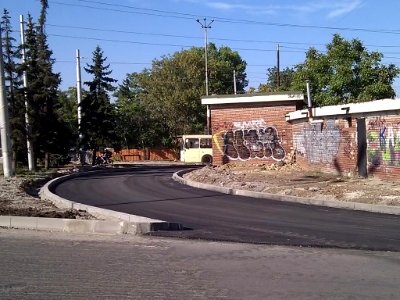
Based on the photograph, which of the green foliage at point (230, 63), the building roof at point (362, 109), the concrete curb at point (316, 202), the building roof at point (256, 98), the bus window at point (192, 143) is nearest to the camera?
the concrete curb at point (316, 202)

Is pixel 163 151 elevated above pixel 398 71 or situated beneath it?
situated beneath

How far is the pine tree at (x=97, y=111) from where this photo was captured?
42594 mm

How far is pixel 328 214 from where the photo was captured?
510 inches

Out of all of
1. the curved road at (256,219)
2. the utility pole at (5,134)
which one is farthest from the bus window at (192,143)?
the curved road at (256,219)

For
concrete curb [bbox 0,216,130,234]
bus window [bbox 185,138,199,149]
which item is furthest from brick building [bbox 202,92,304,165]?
concrete curb [bbox 0,216,130,234]

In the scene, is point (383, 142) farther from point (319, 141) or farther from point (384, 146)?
point (319, 141)

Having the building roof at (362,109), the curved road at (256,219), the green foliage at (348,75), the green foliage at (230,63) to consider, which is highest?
the green foliage at (230,63)

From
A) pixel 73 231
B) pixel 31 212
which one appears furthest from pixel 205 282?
pixel 31 212

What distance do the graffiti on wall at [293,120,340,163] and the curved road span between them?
22.5 feet

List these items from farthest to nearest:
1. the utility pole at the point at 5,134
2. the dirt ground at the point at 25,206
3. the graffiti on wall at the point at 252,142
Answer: the graffiti on wall at the point at 252,142 < the utility pole at the point at 5,134 < the dirt ground at the point at 25,206

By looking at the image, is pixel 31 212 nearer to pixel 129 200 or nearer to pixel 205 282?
pixel 129 200

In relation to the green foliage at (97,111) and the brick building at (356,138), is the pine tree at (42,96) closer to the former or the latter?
the green foliage at (97,111)

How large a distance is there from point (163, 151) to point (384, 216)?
174 feet

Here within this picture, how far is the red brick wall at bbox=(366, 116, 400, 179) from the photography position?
18.1 metres
